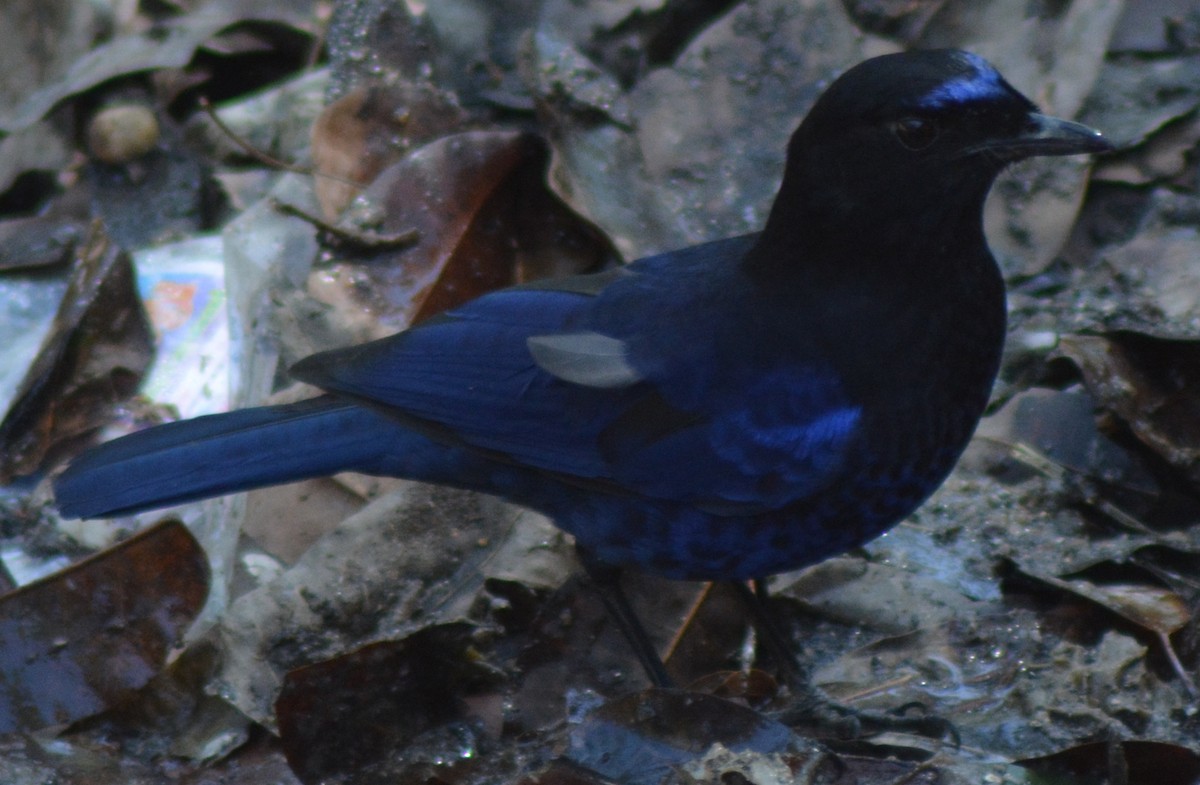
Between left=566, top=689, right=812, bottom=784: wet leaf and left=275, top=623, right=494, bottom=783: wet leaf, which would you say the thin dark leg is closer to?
left=566, top=689, right=812, bottom=784: wet leaf

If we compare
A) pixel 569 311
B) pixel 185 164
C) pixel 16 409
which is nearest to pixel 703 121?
pixel 569 311

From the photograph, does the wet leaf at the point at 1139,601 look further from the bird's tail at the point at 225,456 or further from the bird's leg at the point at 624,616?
the bird's tail at the point at 225,456

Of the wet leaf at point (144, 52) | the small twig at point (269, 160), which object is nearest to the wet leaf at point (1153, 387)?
the small twig at point (269, 160)

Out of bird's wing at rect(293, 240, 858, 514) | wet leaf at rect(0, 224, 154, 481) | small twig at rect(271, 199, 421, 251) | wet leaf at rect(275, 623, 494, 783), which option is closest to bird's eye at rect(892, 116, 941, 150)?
bird's wing at rect(293, 240, 858, 514)

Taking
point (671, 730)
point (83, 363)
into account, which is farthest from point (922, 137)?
point (83, 363)

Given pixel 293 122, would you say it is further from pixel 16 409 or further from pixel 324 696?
pixel 324 696
